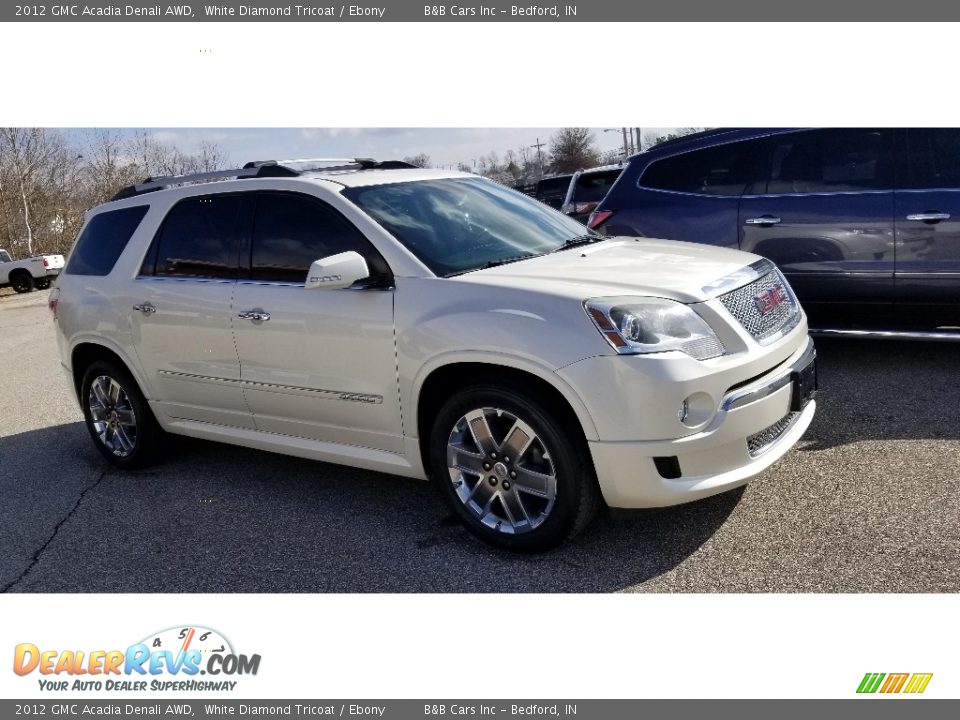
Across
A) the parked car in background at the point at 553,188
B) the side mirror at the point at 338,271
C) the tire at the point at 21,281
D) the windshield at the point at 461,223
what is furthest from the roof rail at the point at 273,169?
the tire at the point at 21,281

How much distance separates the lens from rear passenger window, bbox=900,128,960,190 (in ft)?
18.1

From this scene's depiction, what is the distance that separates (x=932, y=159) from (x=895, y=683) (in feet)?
13.4

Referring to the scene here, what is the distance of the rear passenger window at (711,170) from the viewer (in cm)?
620

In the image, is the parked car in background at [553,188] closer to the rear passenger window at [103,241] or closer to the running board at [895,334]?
the running board at [895,334]

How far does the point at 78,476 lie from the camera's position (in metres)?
5.51

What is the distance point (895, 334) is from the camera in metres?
5.62

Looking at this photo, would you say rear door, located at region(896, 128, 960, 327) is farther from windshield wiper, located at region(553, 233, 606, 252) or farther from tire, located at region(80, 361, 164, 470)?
tire, located at region(80, 361, 164, 470)

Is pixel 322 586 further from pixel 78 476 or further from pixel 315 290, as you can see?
pixel 78 476

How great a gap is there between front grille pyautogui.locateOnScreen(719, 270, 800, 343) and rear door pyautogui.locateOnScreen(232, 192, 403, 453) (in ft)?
5.16

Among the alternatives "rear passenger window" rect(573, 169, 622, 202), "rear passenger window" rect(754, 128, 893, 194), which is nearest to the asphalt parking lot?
"rear passenger window" rect(754, 128, 893, 194)

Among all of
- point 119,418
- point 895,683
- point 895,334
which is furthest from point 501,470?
point 895,334

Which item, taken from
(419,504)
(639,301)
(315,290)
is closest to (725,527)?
(639,301)

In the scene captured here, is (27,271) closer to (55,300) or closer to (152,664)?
(55,300)

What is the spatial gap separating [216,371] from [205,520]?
84 cm
